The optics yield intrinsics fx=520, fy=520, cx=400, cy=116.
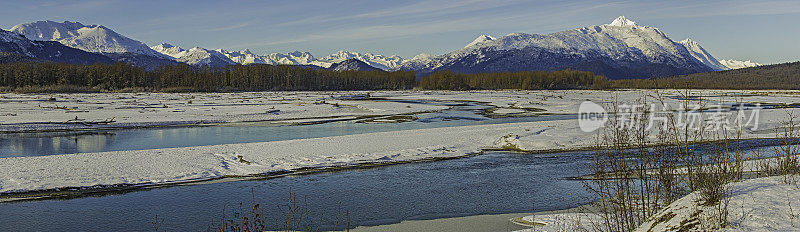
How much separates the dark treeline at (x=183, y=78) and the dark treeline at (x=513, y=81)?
9765 millimetres

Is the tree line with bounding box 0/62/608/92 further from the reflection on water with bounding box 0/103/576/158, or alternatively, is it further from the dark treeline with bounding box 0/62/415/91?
the reflection on water with bounding box 0/103/576/158

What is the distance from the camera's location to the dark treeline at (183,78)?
297ft

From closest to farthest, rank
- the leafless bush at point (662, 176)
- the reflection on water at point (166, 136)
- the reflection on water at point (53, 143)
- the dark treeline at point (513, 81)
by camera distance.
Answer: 1. the leafless bush at point (662, 176)
2. the reflection on water at point (53, 143)
3. the reflection on water at point (166, 136)
4. the dark treeline at point (513, 81)

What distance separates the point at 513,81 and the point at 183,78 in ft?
278

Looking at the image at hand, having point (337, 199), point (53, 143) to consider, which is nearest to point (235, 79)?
point (53, 143)

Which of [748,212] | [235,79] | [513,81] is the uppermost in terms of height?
[235,79]

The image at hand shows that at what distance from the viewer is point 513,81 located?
144 m

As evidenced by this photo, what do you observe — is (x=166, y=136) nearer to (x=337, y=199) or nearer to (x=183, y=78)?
(x=337, y=199)

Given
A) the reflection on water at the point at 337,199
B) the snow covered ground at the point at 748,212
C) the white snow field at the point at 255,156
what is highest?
the snow covered ground at the point at 748,212

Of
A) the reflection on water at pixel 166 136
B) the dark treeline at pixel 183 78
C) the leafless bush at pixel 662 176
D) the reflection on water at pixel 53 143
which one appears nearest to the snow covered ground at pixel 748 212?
the leafless bush at pixel 662 176

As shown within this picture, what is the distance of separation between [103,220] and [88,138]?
640 inches

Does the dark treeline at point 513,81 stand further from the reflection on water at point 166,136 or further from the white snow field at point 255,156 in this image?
the white snow field at point 255,156

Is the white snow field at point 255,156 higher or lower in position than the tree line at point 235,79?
lower

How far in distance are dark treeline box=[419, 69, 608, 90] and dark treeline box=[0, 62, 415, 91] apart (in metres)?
9.77
